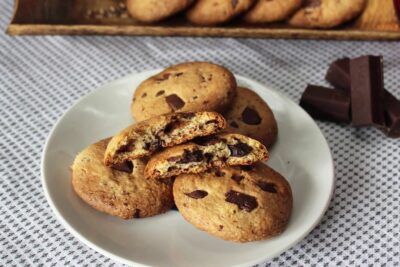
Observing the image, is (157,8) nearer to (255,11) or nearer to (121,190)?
(255,11)

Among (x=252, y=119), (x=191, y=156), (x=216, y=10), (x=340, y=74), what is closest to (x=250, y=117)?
(x=252, y=119)

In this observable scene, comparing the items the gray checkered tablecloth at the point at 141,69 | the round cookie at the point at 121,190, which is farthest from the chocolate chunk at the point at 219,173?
the gray checkered tablecloth at the point at 141,69

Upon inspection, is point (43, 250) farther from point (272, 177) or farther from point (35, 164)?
point (272, 177)

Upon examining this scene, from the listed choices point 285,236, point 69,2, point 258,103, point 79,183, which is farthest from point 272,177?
point 69,2

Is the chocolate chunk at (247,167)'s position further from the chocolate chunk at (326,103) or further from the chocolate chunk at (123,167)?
the chocolate chunk at (326,103)

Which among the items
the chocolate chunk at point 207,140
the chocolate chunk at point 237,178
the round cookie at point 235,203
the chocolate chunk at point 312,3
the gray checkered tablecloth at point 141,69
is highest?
the chocolate chunk at point 312,3
